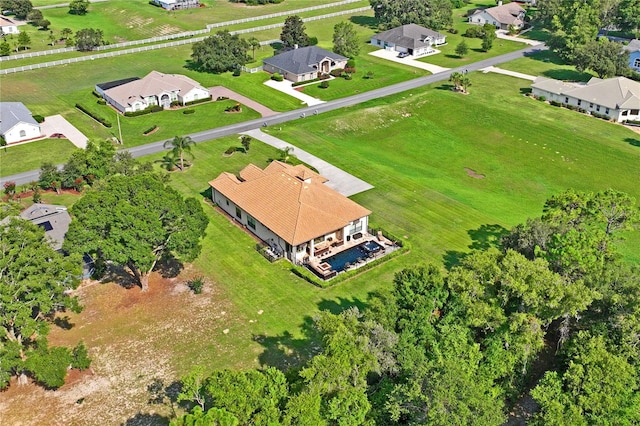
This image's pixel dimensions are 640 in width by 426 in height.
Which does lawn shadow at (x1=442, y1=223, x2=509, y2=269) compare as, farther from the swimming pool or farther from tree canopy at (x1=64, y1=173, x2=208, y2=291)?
tree canopy at (x1=64, y1=173, x2=208, y2=291)

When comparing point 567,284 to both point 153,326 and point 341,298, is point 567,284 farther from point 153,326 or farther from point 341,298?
point 153,326

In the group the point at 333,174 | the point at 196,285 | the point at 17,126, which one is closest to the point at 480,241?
the point at 333,174

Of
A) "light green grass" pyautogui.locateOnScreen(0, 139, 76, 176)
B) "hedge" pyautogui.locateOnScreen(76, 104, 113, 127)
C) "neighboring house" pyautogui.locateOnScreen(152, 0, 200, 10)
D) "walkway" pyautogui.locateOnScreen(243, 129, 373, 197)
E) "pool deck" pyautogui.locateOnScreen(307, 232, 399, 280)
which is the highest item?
"neighboring house" pyautogui.locateOnScreen(152, 0, 200, 10)

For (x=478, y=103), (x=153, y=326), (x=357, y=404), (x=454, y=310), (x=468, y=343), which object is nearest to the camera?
(x=357, y=404)

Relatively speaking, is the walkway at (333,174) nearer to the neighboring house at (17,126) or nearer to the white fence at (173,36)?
the neighboring house at (17,126)

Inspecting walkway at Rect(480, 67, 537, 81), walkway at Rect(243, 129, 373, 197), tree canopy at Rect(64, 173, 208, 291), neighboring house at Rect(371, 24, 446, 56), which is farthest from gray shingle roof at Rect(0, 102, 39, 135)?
walkway at Rect(480, 67, 537, 81)

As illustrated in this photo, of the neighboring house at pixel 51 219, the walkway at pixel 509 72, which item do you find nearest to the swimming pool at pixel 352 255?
the neighboring house at pixel 51 219

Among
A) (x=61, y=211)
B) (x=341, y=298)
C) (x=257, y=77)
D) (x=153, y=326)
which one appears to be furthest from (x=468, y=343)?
(x=257, y=77)
